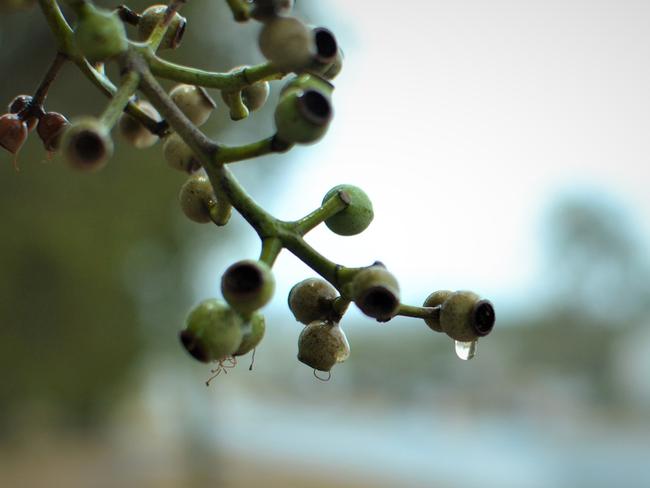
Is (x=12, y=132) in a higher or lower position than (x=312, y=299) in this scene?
higher

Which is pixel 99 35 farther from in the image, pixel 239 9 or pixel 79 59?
pixel 79 59

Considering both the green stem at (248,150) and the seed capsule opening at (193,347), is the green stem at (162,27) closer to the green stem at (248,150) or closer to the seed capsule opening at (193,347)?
the green stem at (248,150)

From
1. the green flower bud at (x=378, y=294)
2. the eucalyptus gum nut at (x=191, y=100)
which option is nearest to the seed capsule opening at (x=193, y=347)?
the green flower bud at (x=378, y=294)

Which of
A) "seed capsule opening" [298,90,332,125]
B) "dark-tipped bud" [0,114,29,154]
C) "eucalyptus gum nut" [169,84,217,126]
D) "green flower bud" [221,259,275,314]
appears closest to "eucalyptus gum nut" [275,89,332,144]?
"seed capsule opening" [298,90,332,125]

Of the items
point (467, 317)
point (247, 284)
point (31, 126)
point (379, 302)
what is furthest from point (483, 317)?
point (31, 126)

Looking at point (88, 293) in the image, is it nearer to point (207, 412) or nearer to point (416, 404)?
point (207, 412)

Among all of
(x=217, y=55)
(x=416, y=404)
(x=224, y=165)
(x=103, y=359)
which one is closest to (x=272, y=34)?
(x=224, y=165)
